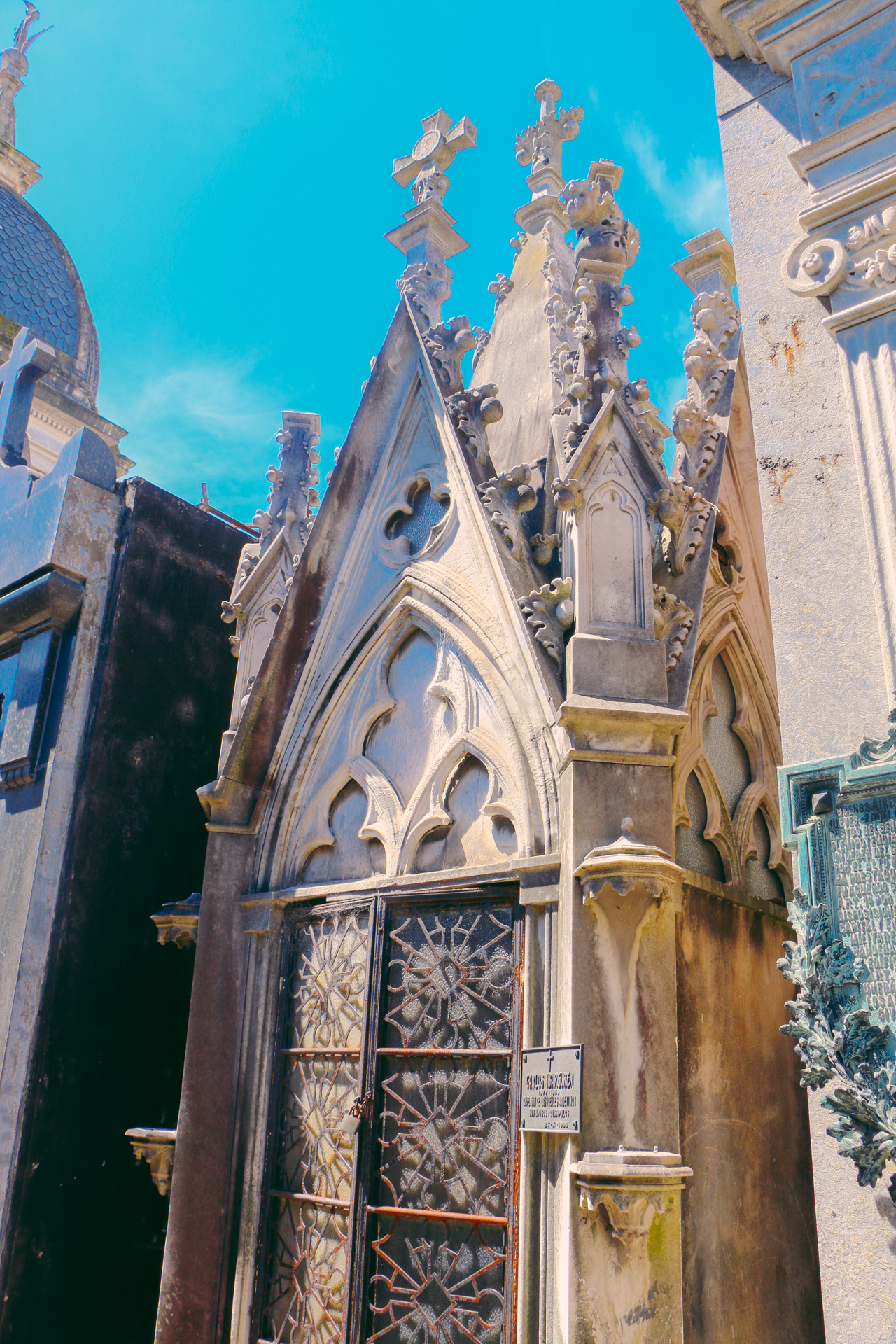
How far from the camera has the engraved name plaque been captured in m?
4.42

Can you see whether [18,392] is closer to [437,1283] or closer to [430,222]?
[430,222]

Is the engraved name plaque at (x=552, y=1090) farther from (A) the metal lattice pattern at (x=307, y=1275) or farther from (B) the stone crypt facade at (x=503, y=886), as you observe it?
(A) the metal lattice pattern at (x=307, y=1275)

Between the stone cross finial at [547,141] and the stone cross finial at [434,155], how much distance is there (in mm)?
1651

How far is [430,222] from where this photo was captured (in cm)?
775

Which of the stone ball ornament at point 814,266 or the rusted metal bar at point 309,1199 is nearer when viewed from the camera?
the stone ball ornament at point 814,266

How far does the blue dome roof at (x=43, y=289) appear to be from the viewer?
14.0 meters

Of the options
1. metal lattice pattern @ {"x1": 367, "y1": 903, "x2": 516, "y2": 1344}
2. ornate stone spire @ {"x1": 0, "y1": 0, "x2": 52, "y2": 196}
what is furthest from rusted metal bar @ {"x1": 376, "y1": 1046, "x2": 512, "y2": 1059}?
ornate stone spire @ {"x1": 0, "y1": 0, "x2": 52, "y2": 196}

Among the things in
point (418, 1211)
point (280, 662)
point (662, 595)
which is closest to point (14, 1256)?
point (418, 1211)

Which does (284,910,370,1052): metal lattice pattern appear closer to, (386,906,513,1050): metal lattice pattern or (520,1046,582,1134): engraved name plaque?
(386,906,513,1050): metal lattice pattern

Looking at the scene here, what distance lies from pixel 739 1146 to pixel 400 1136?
161 centimetres

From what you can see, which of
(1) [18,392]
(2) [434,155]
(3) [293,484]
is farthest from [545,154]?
(1) [18,392]

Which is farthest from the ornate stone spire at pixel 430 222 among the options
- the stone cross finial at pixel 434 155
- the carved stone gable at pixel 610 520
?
the carved stone gable at pixel 610 520

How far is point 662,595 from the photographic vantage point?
5422mm

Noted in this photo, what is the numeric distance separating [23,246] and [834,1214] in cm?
1517
